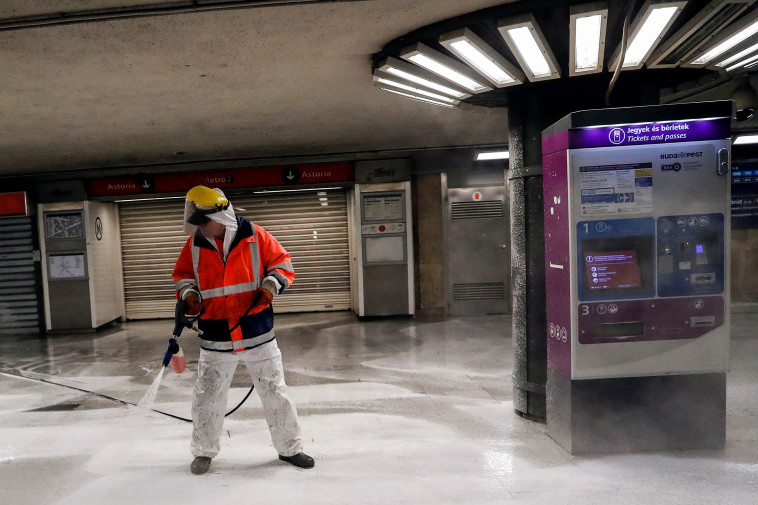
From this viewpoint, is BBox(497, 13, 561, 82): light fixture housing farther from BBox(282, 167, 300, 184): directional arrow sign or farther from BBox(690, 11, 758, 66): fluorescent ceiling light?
BBox(282, 167, 300, 184): directional arrow sign

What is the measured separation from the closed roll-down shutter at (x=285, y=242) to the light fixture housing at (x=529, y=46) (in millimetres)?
6489

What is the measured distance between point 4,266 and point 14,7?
826cm

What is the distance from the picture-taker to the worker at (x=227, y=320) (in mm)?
3389

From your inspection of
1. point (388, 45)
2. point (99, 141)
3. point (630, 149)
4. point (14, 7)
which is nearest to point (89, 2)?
point (14, 7)

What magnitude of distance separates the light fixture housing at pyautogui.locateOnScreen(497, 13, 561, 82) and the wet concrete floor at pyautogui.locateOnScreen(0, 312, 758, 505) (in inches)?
95.9

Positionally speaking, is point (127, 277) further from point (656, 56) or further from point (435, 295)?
point (656, 56)

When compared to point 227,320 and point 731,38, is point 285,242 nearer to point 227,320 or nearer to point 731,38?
point 227,320

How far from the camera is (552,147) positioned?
363 cm

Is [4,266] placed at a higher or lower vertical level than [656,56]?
lower

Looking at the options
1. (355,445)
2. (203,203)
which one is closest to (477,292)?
(355,445)

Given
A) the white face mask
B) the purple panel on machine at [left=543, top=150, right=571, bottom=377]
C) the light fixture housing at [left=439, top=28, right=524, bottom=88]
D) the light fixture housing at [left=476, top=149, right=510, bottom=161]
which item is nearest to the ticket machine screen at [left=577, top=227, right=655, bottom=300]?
the purple panel on machine at [left=543, top=150, right=571, bottom=377]

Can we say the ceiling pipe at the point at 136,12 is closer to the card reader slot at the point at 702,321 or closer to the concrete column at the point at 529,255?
the concrete column at the point at 529,255

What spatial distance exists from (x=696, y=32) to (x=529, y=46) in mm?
883

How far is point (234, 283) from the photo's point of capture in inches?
134
